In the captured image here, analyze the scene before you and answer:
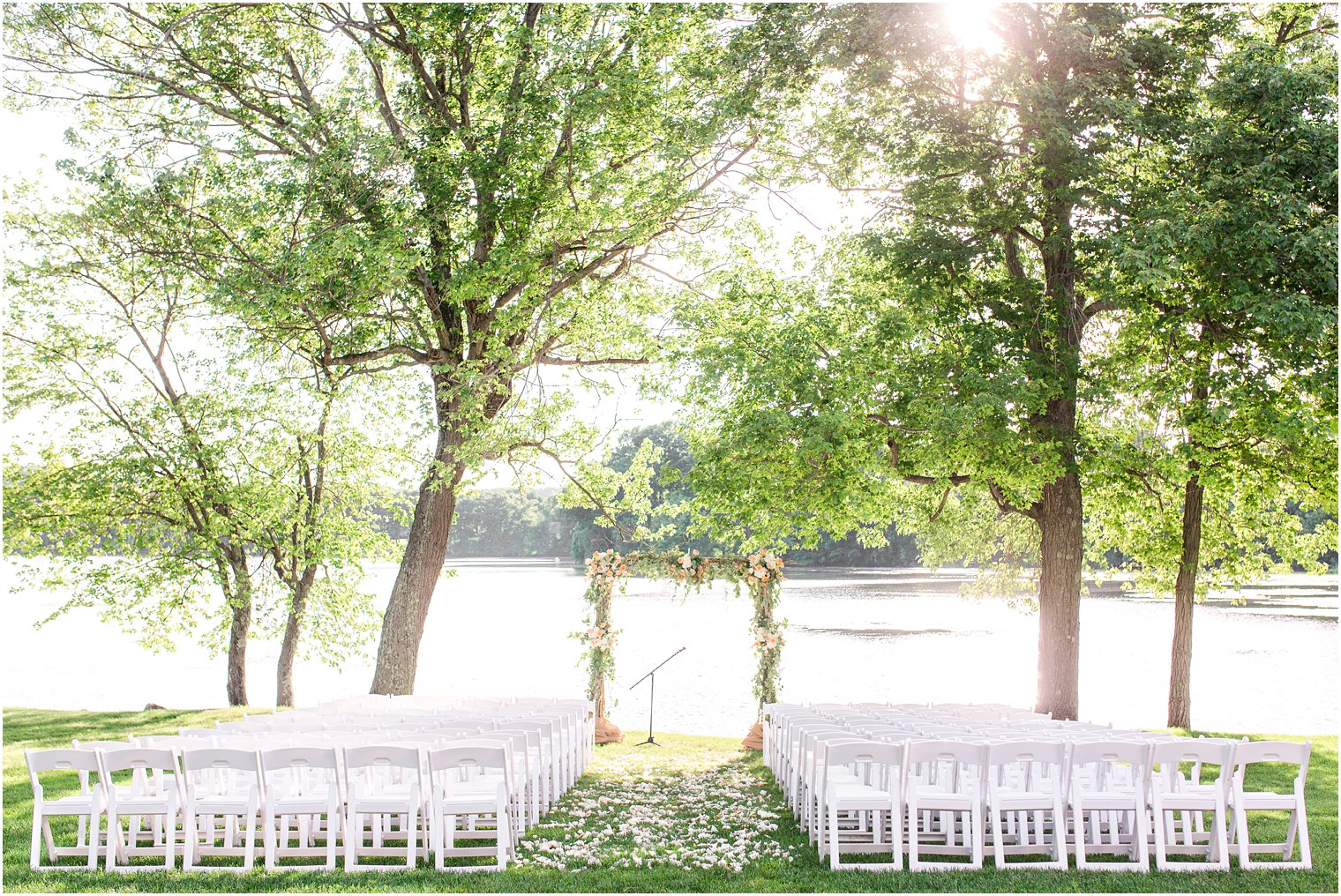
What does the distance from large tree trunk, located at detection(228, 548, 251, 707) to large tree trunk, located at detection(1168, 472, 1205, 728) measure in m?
16.5

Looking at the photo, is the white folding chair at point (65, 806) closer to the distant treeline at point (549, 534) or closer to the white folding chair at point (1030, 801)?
the white folding chair at point (1030, 801)

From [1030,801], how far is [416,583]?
35.7 ft

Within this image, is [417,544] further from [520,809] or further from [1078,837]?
[1078,837]

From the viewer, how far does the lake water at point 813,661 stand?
2270cm

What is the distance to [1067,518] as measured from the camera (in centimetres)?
1450

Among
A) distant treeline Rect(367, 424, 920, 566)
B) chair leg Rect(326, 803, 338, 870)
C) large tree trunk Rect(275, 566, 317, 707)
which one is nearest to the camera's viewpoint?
chair leg Rect(326, 803, 338, 870)

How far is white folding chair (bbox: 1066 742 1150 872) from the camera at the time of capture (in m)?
6.96

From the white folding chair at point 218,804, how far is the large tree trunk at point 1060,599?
10976 mm

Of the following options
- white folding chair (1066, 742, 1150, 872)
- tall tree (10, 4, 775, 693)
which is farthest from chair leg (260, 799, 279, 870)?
tall tree (10, 4, 775, 693)

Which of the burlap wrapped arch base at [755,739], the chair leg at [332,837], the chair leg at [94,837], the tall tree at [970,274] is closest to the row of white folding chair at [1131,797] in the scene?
the chair leg at [332,837]

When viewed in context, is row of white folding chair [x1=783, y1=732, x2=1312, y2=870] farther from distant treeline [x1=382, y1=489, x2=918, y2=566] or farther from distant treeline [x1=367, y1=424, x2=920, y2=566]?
distant treeline [x1=382, y1=489, x2=918, y2=566]

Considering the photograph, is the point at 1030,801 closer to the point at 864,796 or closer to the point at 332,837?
the point at 864,796

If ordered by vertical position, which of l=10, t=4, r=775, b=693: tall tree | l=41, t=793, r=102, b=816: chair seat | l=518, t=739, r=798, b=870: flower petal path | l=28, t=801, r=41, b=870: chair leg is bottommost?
l=518, t=739, r=798, b=870: flower petal path

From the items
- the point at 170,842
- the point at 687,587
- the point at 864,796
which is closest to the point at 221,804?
the point at 170,842
